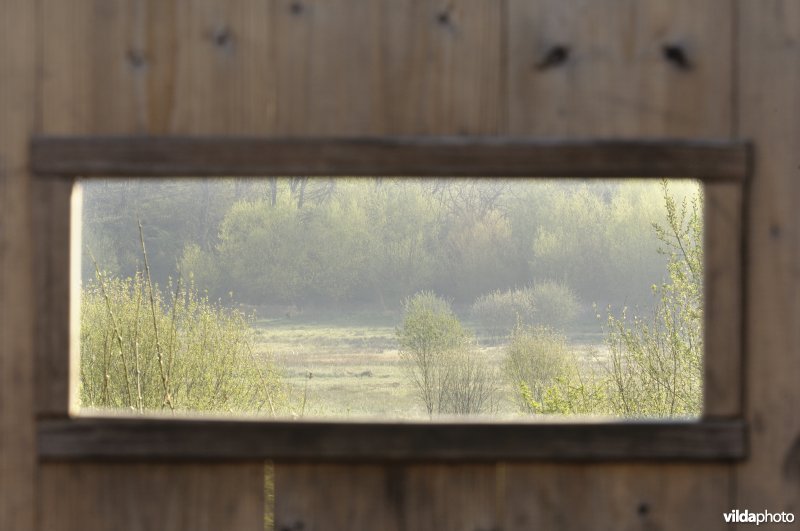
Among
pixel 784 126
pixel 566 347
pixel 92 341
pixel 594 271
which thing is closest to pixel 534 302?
pixel 594 271

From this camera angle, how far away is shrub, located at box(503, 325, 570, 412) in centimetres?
1180

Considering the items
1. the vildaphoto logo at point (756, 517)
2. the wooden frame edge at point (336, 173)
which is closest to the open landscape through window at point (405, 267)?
the vildaphoto logo at point (756, 517)

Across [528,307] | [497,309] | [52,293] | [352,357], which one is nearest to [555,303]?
[528,307]

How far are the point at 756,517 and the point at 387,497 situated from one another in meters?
0.73

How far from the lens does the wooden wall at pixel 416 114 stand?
1598mm

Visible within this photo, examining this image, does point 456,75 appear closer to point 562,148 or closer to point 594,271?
point 562,148

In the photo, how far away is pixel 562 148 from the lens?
160 cm

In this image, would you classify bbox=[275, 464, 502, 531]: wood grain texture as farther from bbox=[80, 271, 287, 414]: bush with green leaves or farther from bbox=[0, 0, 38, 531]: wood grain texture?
bbox=[80, 271, 287, 414]: bush with green leaves

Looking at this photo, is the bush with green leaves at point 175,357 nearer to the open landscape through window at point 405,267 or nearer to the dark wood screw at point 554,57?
the dark wood screw at point 554,57

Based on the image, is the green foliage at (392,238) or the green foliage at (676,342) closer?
the green foliage at (676,342)

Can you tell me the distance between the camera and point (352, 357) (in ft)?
57.9

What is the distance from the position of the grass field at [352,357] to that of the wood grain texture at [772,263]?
1180 cm

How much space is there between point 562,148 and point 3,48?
3.66 feet

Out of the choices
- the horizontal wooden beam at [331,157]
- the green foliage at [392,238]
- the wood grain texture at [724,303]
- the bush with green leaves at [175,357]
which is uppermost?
the green foliage at [392,238]
